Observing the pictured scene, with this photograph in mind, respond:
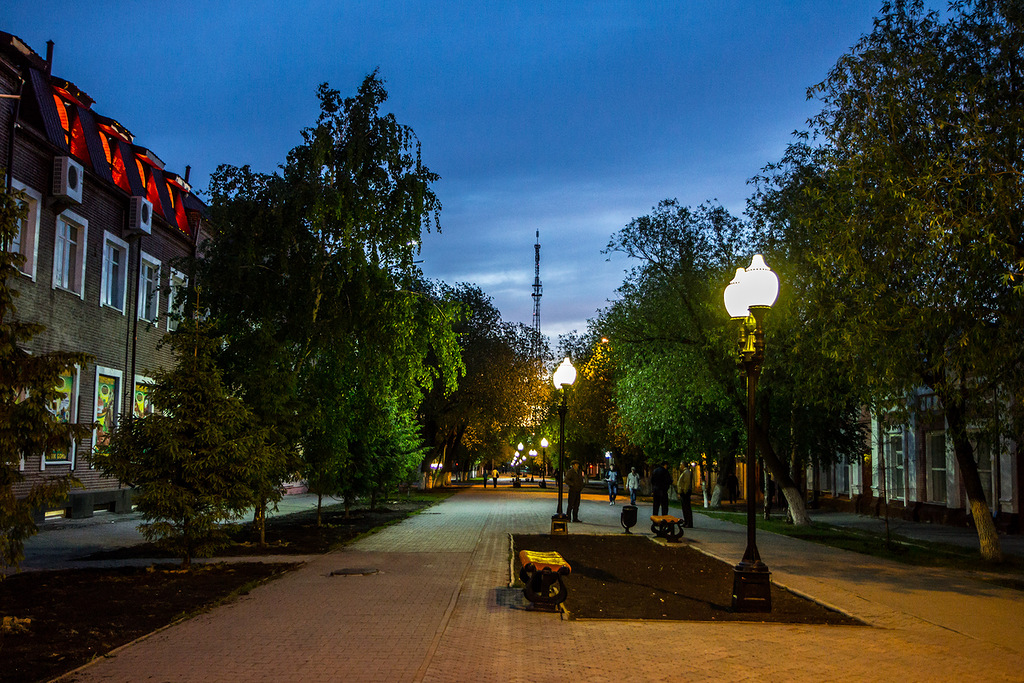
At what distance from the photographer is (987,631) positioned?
9.49m

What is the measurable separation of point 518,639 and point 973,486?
12628mm

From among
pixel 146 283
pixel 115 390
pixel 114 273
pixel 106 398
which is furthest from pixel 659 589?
pixel 146 283

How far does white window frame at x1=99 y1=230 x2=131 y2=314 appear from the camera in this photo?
25.1 meters

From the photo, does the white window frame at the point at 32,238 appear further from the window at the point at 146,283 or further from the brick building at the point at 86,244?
the window at the point at 146,283

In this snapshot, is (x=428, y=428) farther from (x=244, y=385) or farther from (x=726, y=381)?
(x=244, y=385)

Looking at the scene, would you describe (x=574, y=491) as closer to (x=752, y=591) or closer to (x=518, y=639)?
(x=752, y=591)

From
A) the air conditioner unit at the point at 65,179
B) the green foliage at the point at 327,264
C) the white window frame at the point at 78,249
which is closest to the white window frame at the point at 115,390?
the white window frame at the point at 78,249

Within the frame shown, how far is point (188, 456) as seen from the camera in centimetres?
1260

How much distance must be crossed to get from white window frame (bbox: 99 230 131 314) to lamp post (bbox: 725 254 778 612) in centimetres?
2017

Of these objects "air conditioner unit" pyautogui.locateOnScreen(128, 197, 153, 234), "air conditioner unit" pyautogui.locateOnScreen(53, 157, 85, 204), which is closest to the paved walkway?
"air conditioner unit" pyautogui.locateOnScreen(53, 157, 85, 204)

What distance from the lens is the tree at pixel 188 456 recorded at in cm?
1252

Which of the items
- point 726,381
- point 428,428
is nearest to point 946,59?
point 726,381

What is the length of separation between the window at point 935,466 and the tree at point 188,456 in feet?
80.6

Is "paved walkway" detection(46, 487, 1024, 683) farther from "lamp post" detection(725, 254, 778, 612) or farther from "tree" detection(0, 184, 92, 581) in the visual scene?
"tree" detection(0, 184, 92, 581)
